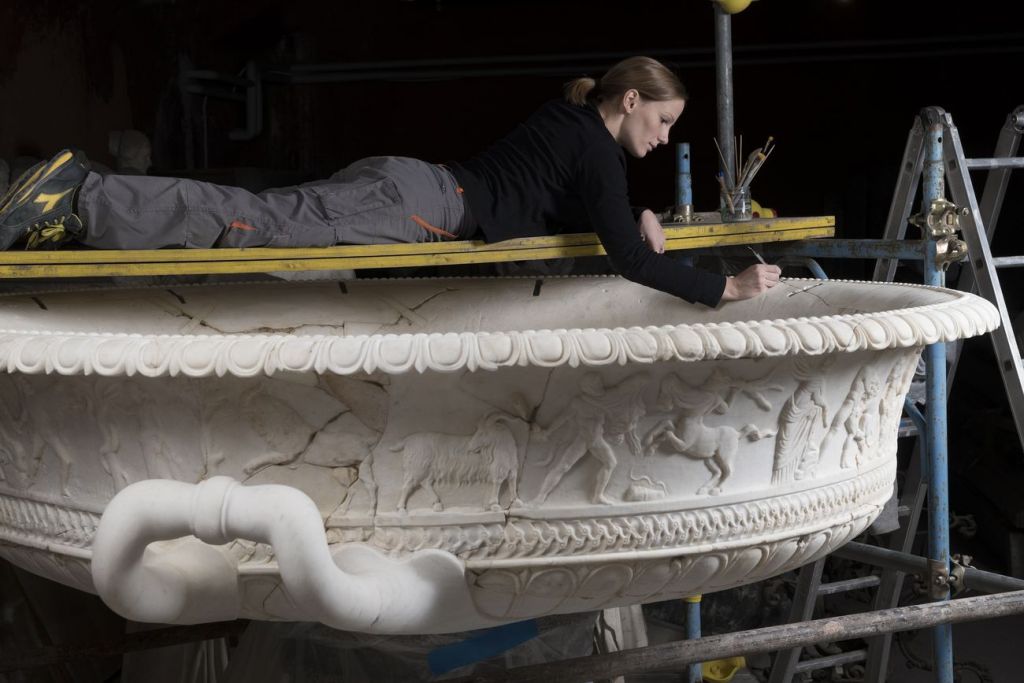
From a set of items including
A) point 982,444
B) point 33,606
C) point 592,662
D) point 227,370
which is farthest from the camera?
point 982,444

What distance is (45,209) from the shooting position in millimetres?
1729

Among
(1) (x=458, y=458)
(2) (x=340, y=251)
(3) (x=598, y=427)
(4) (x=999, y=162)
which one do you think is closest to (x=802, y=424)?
(3) (x=598, y=427)

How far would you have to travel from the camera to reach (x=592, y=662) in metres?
1.51

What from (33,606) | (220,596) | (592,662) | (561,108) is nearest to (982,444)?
(561,108)

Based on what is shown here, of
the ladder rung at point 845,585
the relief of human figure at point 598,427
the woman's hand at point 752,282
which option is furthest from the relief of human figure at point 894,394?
the ladder rung at point 845,585

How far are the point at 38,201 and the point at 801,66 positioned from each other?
181 inches

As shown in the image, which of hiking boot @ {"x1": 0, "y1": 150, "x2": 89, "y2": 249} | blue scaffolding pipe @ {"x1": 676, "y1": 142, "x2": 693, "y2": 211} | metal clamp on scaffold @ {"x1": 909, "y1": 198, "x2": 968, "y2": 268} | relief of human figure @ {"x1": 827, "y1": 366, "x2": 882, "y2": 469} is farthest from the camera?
blue scaffolding pipe @ {"x1": 676, "y1": 142, "x2": 693, "y2": 211}

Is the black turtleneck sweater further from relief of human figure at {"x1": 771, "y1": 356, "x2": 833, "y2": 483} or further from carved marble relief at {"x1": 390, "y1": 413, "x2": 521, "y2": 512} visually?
carved marble relief at {"x1": 390, "y1": 413, "x2": 521, "y2": 512}

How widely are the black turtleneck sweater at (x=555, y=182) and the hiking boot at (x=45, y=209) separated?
0.73 meters

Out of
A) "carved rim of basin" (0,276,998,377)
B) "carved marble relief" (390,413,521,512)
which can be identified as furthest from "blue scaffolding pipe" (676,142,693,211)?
"carved marble relief" (390,413,521,512)

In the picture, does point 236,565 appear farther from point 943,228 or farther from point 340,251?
point 943,228

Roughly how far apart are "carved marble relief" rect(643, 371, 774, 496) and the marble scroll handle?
0.27 m

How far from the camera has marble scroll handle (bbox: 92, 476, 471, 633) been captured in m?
0.98

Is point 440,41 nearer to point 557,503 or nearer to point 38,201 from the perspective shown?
point 38,201
